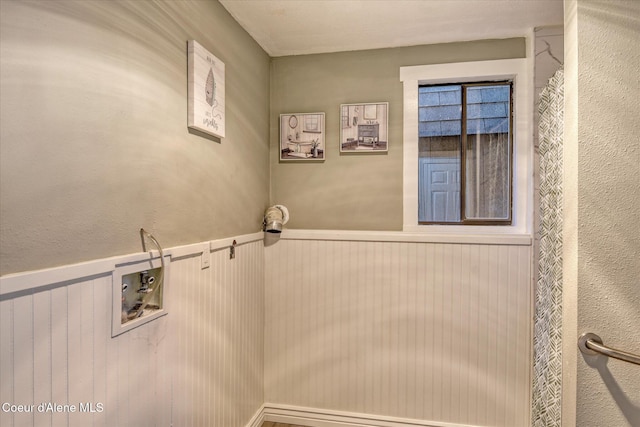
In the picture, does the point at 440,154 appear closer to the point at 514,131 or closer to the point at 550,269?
the point at 514,131

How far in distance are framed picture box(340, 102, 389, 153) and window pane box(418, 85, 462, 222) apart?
0.88ft

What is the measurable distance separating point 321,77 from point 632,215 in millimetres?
1834

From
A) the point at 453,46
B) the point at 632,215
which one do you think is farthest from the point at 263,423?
the point at 453,46

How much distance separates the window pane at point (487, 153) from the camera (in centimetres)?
227

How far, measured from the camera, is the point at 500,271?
6.93 feet

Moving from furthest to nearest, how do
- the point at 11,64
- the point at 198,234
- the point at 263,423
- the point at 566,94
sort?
1. the point at 263,423
2. the point at 198,234
3. the point at 566,94
4. the point at 11,64

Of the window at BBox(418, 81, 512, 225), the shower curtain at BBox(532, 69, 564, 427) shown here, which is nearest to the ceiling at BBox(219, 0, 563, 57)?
the window at BBox(418, 81, 512, 225)

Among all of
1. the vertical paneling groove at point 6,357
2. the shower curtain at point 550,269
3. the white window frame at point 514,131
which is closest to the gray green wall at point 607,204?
the shower curtain at point 550,269

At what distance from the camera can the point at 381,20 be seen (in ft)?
6.47

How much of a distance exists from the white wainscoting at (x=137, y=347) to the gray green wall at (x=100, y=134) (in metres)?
0.08

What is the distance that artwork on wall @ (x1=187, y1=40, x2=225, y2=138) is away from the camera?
59.4 inches

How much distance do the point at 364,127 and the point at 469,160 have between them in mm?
692

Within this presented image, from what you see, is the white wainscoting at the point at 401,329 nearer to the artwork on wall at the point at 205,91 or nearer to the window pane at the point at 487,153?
the window pane at the point at 487,153

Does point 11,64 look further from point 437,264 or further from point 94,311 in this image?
point 437,264
